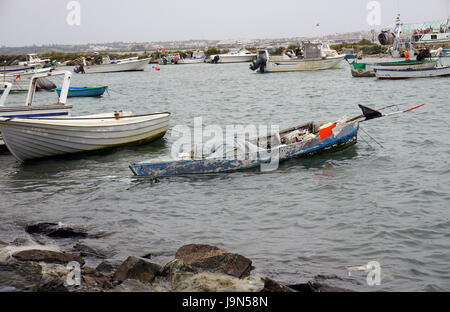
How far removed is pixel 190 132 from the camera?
22.7 metres

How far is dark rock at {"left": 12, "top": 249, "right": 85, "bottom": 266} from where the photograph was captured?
8320 millimetres

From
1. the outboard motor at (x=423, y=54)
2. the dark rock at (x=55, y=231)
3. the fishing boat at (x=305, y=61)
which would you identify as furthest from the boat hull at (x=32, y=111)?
the fishing boat at (x=305, y=61)

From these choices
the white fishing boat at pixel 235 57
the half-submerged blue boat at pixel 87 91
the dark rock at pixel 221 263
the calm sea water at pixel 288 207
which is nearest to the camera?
the dark rock at pixel 221 263

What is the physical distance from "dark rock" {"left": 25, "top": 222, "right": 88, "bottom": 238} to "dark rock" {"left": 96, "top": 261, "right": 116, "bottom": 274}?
6.88 feet

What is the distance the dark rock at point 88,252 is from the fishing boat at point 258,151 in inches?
196

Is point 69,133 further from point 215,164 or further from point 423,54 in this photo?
point 423,54

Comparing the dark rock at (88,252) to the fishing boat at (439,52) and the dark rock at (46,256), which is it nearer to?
the dark rock at (46,256)

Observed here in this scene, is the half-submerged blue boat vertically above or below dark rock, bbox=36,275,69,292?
above

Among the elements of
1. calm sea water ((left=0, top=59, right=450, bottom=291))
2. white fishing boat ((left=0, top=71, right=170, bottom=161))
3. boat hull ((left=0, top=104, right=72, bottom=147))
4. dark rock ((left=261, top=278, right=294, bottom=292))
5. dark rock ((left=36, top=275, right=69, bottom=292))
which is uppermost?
boat hull ((left=0, top=104, right=72, bottom=147))

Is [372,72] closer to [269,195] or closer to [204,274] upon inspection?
[269,195]

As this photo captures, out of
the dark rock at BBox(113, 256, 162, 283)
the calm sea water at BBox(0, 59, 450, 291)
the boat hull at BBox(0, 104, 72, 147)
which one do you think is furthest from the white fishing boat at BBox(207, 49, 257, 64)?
the dark rock at BBox(113, 256, 162, 283)

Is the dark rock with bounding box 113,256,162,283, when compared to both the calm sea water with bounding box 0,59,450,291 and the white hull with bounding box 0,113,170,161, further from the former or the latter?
the white hull with bounding box 0,113,170,161

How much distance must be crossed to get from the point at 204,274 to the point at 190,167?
681 centimetres

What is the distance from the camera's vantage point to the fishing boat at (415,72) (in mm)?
41062
